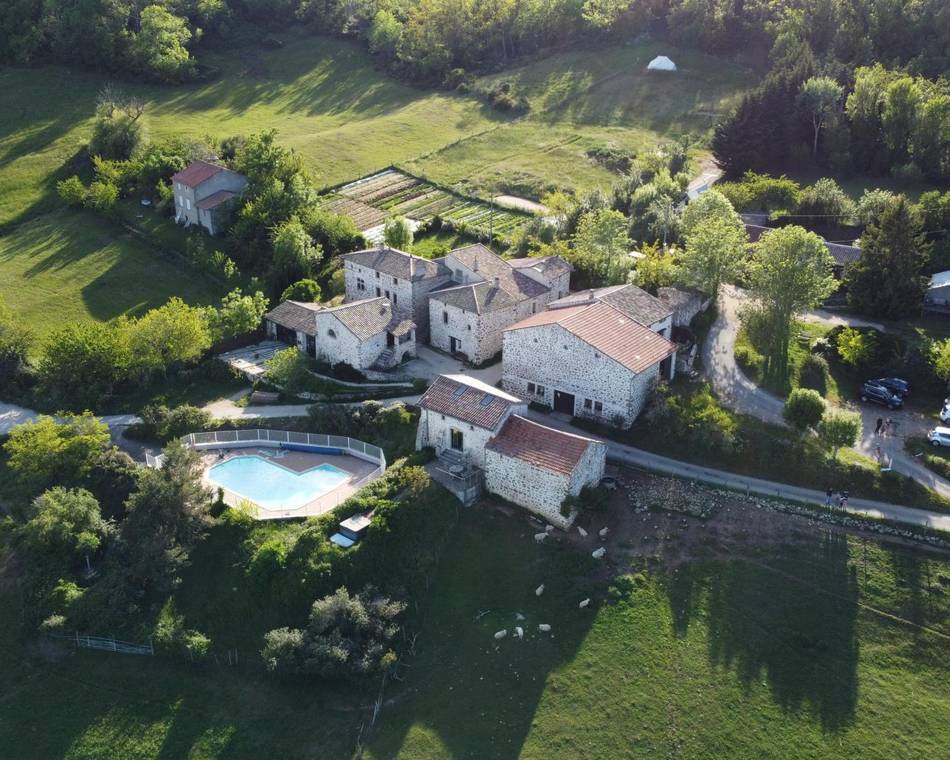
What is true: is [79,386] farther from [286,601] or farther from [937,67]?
[937,67]

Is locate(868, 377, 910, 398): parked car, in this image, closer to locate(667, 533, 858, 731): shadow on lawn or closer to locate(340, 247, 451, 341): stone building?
locate(667, 533, 858, 731): shadow on lawn

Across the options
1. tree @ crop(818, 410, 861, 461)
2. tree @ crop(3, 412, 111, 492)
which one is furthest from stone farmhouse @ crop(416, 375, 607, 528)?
tree @ crop(3, 412, 111, 492)

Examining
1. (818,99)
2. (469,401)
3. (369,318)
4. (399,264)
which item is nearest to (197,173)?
(399,264)

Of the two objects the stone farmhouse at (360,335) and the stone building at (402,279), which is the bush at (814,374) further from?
the stone farmhouse at (360,335)

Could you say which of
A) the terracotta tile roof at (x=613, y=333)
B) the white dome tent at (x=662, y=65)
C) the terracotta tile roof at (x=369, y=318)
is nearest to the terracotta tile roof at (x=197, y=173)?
the terracotta tile roof at (x=369, y=318)

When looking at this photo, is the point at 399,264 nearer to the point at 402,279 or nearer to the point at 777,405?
the point at 402,279

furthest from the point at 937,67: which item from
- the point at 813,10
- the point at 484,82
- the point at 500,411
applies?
the point at 500,411
